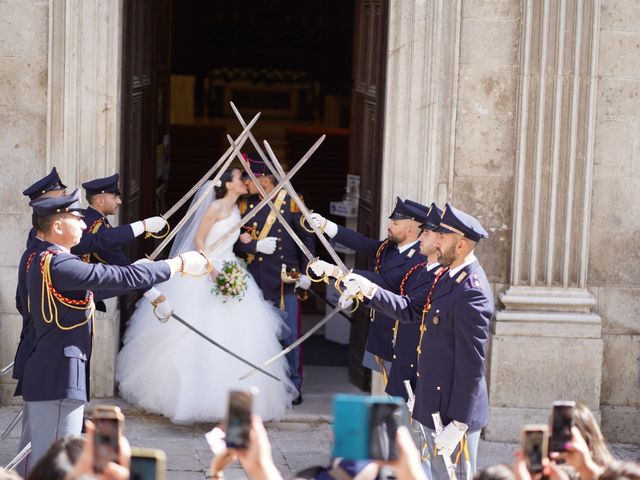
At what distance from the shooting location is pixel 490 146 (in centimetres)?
1005

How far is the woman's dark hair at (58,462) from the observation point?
483 centimetres

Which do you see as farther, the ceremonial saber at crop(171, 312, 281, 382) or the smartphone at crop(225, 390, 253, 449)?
the ceremonial saber at crop(171, 312, 281, 382)

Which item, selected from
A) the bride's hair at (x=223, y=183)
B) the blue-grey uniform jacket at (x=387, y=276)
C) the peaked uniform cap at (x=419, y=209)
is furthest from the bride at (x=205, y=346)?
the peaked uniform cap at (x=419, y=209)

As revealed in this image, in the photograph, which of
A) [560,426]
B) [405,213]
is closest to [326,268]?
[405,213]

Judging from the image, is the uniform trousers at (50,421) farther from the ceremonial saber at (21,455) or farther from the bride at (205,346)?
the bride at (205,346)

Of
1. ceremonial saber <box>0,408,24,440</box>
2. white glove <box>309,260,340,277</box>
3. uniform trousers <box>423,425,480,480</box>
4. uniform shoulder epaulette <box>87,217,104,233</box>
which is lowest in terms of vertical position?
ceremonial saber <box>0,408,24,440</box>

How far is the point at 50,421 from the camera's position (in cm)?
776

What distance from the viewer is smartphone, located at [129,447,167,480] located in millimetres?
4863

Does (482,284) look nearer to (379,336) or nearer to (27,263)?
(379,336)

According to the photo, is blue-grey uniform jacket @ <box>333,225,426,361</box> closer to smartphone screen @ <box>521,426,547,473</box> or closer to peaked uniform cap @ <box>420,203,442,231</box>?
peaked uniform cap @ <box>420,203,442,231</box>

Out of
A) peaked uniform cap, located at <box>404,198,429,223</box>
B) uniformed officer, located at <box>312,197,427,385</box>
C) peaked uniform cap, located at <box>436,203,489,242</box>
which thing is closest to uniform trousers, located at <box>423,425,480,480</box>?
peaked uniform cap, located at <box>436,203,489,242</box>

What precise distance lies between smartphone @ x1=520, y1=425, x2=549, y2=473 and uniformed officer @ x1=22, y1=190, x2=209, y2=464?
3.21 metres

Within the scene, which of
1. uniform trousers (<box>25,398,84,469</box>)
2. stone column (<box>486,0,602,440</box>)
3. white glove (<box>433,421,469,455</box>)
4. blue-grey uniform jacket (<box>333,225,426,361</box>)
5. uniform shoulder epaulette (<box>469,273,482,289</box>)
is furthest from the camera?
stone column (<box>486,0,602,440</box>)

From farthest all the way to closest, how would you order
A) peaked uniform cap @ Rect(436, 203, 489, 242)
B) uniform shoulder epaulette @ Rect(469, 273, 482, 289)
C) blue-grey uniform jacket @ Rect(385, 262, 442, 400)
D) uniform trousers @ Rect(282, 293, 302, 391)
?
uniform trousers @ Rect(282, 293, 302, 391), blue-grey uniform jacket @ Rect(385, 262, 442, 400), peaked uniform cap @ Rect(436, 203, 489, 242), uniform shoulder epaulette @ Rect(469, 273, 482, 289)
